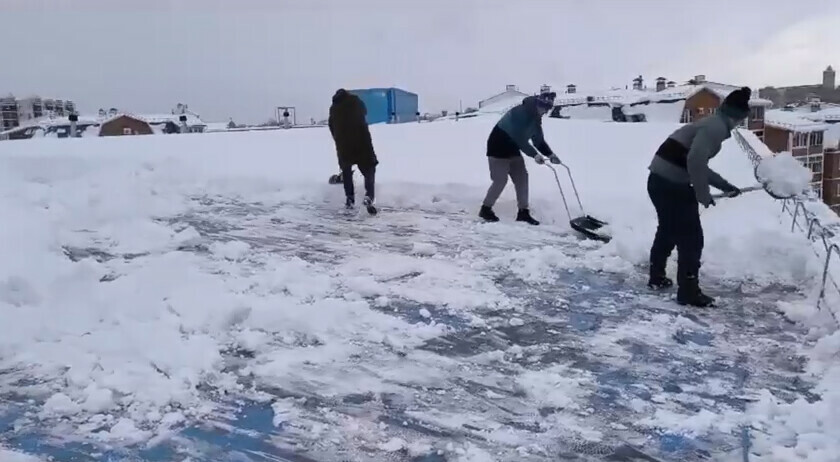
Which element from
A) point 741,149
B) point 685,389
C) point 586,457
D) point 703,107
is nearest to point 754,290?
point 685,389

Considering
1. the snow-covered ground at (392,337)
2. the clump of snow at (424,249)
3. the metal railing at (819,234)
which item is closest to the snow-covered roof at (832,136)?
the snow-covered ground at (392,337)

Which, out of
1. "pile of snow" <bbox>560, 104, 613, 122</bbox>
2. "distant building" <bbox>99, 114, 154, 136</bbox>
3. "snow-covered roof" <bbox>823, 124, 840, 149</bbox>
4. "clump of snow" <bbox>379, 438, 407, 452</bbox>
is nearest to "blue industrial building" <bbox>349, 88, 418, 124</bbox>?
"pile of snow" <bbox>560, 104, 613, 122</bbox>

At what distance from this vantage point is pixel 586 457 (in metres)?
3.00

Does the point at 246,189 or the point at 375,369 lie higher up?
the point at 246,189

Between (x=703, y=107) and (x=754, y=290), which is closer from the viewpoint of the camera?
(x=754, y=290)

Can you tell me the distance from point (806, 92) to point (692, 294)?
277 ft

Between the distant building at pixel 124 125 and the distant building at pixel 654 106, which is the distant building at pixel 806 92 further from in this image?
the distant building at pixel 124 125

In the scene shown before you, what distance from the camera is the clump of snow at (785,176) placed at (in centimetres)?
541

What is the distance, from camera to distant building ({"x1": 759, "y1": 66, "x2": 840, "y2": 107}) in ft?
234

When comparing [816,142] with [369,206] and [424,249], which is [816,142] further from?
[424,249]

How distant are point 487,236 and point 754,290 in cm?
252

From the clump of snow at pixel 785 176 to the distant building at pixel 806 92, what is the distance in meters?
71.4

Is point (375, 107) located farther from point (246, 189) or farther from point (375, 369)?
point (375, 369)

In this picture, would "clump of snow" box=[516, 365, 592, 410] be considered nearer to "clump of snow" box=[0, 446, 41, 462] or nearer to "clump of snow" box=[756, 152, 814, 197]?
"clump of snow" box=[0, 446, 41, 462]
